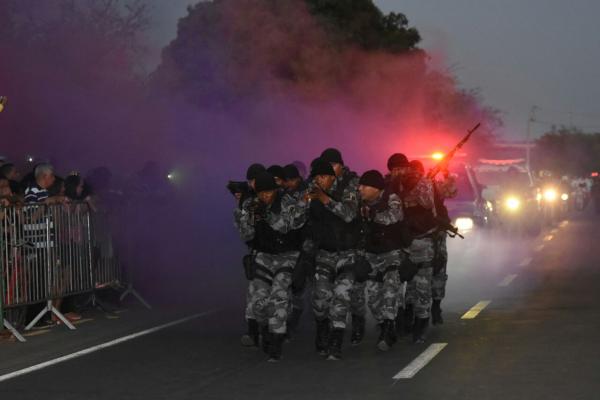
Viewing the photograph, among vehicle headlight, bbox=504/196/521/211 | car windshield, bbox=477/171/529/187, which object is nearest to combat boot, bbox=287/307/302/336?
vehicle headlight, bbox=504/196/521/211

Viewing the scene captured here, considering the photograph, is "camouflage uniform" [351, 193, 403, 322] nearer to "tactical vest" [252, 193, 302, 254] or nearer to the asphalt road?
the asphalt road

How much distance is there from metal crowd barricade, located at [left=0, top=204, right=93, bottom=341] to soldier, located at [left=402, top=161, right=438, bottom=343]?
373 cm

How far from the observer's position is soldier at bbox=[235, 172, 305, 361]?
1023 cm

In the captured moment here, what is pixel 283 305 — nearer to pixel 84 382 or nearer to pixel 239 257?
pixel 84 382

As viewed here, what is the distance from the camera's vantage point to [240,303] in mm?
15367

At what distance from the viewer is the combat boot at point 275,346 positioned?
10203mm

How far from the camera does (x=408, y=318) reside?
1185cm

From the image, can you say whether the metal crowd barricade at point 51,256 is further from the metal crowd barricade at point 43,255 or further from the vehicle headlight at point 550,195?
the vehicle headlight at point 550,195

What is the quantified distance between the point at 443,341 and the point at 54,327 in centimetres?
437

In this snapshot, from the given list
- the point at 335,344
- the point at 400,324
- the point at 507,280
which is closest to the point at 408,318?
the point at 400,324

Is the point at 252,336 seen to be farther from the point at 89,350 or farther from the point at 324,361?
the point at 89,350

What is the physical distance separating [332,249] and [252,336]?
1.34 meters

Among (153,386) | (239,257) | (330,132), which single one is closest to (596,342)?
(153,386)

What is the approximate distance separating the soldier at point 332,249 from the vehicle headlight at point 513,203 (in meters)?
19.7
